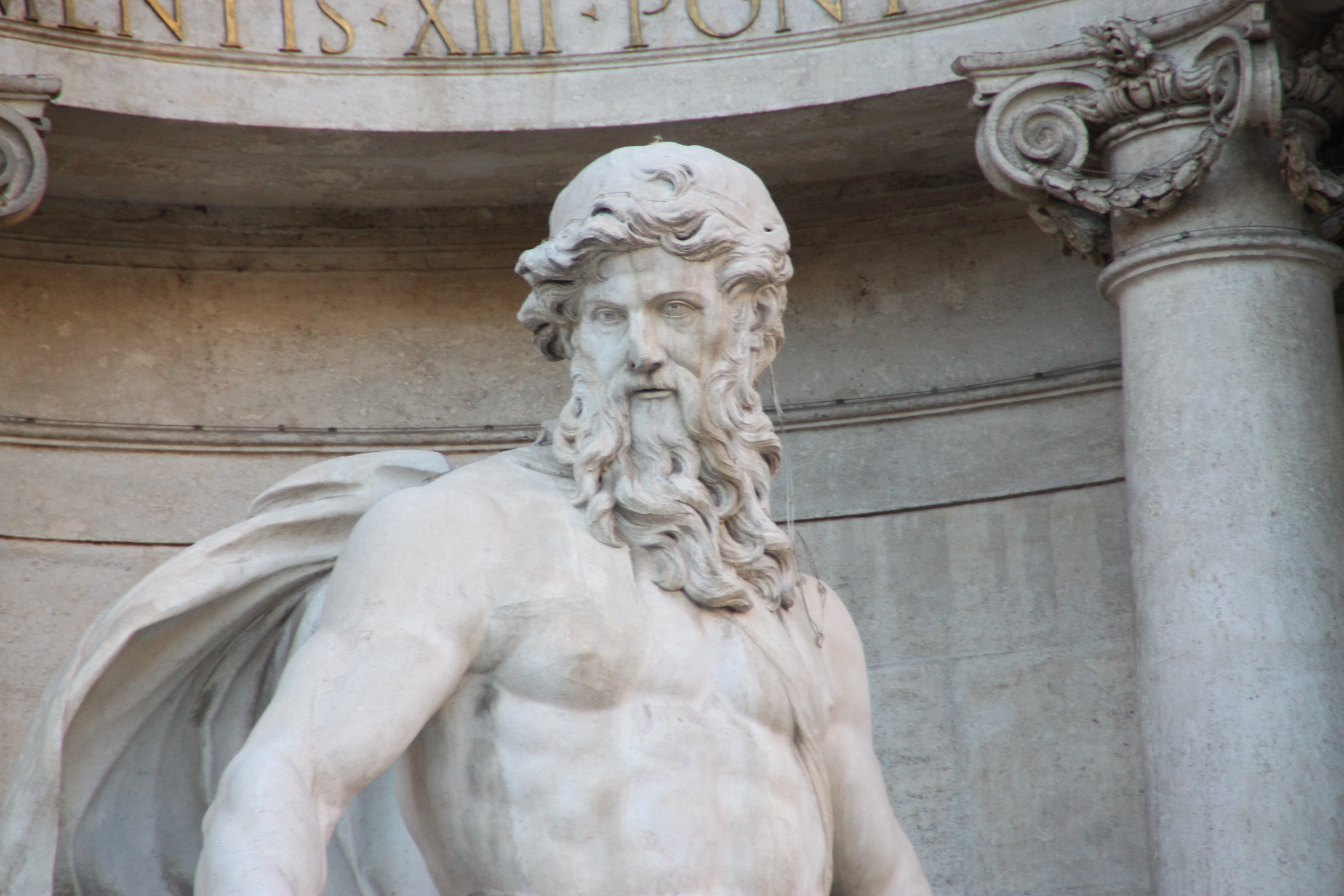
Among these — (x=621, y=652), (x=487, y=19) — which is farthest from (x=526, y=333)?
(x=621, y=652)

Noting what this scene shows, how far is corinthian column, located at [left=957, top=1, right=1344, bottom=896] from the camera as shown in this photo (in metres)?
6.20

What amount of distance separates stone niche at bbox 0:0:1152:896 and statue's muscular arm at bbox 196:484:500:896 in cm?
295

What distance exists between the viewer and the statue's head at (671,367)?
4.82 metres

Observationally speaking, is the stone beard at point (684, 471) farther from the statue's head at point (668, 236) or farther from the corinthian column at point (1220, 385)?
the corinthian column at point (1220, 385)

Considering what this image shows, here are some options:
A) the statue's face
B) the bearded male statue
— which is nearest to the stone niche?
the bearded male statue

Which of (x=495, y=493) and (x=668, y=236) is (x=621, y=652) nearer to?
(x=495, y=493)

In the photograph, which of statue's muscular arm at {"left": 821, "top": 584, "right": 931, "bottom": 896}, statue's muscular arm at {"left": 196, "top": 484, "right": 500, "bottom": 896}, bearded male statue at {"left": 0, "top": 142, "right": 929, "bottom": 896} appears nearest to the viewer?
statue's muscular arm at {"left": 196, "top": 484, "right": 500, "bottom": 896}

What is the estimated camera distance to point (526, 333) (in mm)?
8062

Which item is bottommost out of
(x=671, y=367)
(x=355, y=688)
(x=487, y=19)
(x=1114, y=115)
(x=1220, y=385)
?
(x=355, y=688)

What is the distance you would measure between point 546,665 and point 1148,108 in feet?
9.79

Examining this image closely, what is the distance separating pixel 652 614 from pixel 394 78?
320cm

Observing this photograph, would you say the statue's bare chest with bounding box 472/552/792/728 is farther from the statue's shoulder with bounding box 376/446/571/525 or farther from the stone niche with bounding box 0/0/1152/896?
the stone niche with bounding box 0/0/1152/896

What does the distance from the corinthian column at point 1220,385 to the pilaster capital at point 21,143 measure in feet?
8.26

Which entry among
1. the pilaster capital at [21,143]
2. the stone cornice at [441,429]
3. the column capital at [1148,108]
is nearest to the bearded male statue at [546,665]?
the pilaster capital at [21,143]
